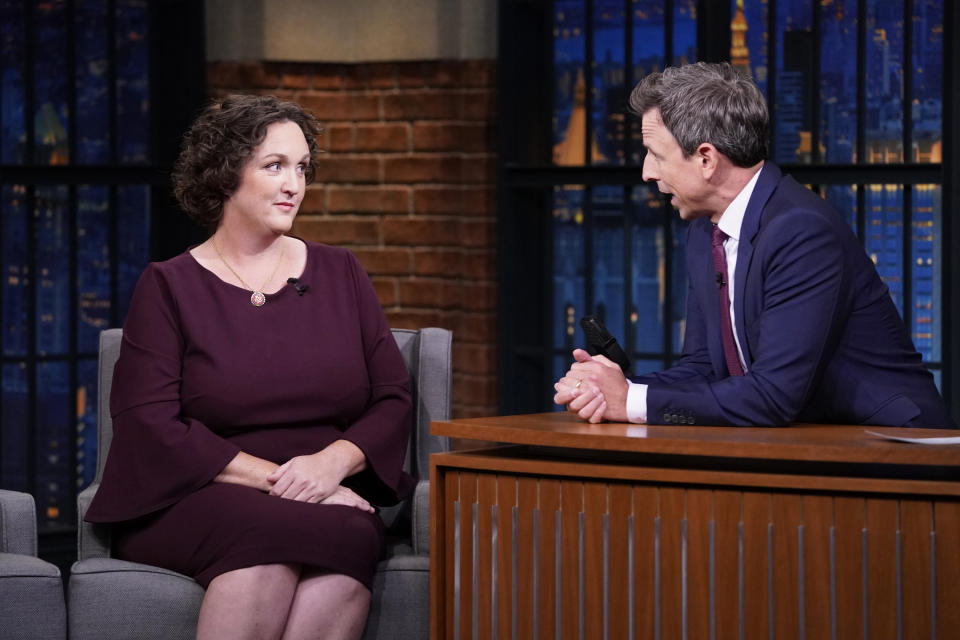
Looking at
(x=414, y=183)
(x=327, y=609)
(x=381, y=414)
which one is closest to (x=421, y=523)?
(x=381, y=414)

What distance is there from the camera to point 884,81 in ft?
13.5

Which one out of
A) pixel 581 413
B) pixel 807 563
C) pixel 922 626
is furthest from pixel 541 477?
pixel 922 626

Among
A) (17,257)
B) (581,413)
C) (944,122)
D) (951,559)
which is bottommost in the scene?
(951,559)

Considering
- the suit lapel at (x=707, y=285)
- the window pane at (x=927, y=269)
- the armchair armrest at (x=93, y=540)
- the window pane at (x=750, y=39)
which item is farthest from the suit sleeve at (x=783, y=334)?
the window pane at (x=750, y=39)

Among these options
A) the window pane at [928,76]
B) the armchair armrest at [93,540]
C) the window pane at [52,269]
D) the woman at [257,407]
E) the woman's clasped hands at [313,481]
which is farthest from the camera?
the window pane at [52,269]

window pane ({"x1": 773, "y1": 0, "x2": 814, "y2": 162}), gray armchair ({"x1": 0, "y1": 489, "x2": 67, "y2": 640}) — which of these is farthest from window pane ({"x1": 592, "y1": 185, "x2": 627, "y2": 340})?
gray armchair ({"x1": 0, "y1": 489, "x2": 67, "y2": 640})

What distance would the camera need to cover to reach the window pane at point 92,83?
4301 millimetres

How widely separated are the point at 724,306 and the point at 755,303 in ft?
0.36

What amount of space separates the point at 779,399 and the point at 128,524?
130 cm

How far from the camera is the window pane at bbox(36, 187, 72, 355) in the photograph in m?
4.27

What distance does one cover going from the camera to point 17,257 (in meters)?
4.23

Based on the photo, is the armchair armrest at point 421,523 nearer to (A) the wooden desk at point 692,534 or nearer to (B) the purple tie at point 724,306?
(A) the wooden desk at point 692,534

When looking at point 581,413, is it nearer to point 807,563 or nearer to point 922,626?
point 807,563

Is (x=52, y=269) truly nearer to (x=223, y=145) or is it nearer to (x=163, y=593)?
(x=223, y=145)
